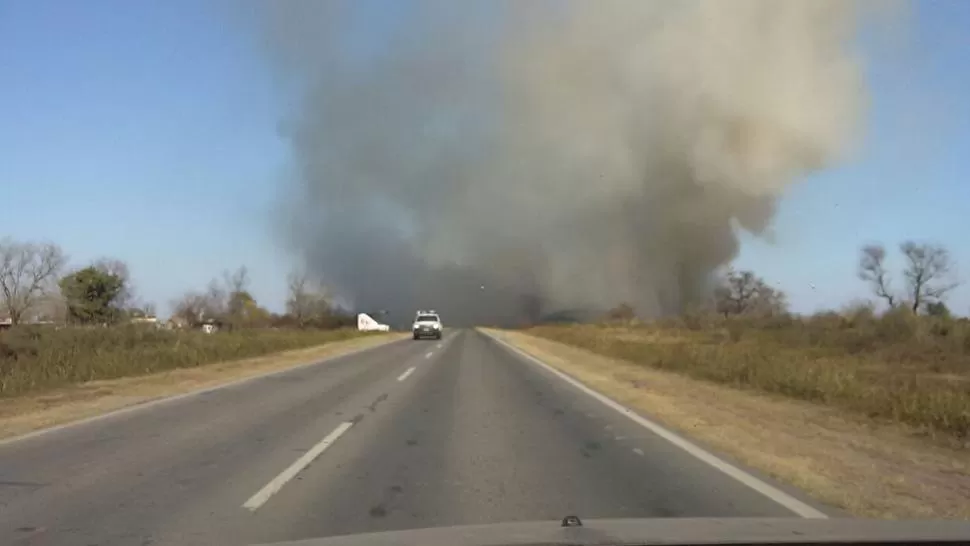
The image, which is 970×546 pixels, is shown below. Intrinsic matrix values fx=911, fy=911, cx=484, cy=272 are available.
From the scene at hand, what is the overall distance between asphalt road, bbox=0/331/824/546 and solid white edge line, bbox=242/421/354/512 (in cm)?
3

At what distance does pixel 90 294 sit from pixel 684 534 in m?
79.7

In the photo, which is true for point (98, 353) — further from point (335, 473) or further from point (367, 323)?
point (367, 323)

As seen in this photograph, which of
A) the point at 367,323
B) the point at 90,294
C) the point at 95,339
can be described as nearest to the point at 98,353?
the point at 95,339

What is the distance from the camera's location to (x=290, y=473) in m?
9.22

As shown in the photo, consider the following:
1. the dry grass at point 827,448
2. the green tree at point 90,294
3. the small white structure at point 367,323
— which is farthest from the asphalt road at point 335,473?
the small white structure at point 367,323

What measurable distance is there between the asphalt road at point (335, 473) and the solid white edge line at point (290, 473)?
0.03 meters

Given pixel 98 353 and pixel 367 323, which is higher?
pixel 367 323

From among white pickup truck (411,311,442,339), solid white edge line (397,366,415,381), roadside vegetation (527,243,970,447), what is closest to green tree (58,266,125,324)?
white pickup truck (411,311,442,339)

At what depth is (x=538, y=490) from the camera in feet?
26.7

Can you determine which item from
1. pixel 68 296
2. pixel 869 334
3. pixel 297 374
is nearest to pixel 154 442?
pixel 297 374

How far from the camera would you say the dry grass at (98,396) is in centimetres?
1443

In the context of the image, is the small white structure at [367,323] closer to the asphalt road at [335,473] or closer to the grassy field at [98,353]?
the grassy field at [98,353]

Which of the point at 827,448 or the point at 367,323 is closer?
the point at 827,448

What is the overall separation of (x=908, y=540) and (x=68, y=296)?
81.3 metres
